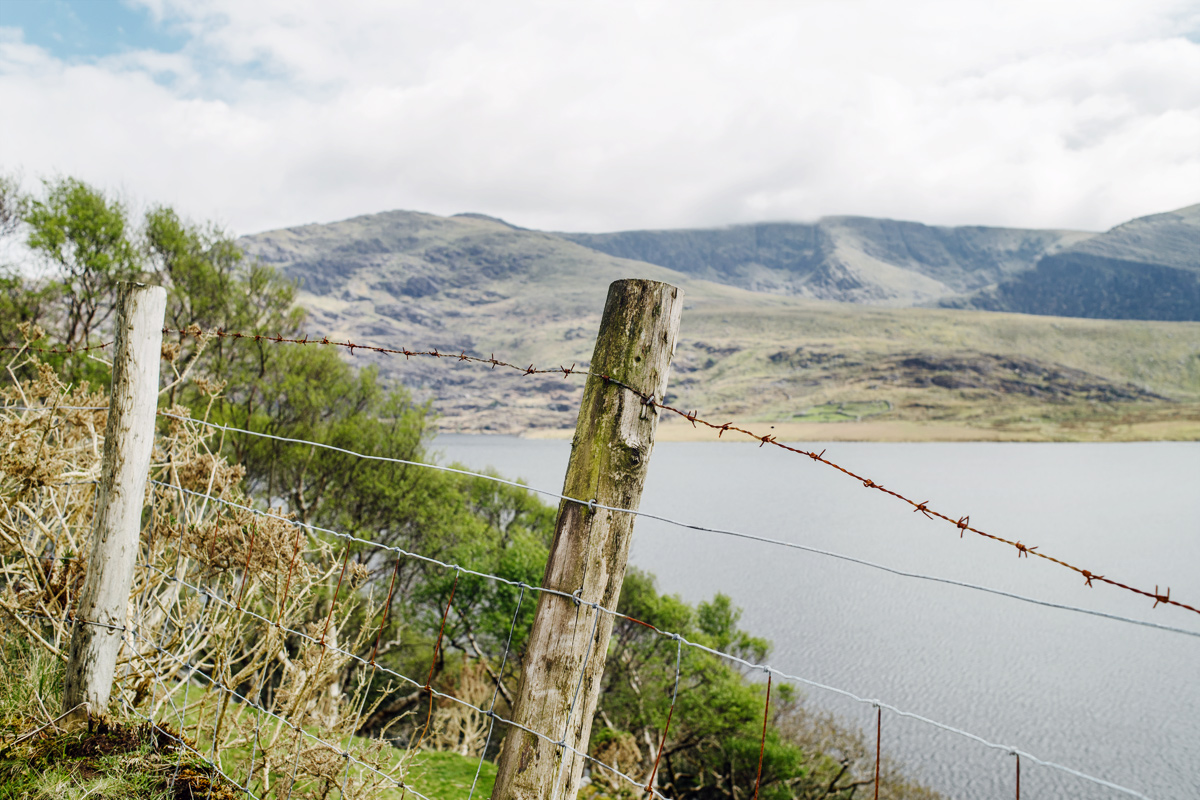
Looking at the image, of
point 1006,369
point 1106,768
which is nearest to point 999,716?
point 1106,768

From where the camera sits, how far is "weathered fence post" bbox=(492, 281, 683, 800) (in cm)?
208

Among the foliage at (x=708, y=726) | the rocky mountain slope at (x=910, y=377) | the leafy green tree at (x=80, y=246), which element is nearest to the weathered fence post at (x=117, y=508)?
the foliage at (x=708, y=726)

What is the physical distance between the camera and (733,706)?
19594 mm

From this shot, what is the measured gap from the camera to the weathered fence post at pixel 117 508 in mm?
2887

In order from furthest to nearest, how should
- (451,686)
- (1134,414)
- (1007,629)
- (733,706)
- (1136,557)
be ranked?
(1134,414) < (1136,557) < (1007,629) < (451,686) < (733,706)

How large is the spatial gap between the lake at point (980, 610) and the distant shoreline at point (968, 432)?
37.5m

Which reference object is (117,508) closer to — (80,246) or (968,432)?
(80,246)

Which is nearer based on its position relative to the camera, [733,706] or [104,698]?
[104,698]

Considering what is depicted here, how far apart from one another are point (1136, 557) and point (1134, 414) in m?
98.0

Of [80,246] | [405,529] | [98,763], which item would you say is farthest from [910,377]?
[98,763]

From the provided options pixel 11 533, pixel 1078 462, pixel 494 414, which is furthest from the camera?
pixel 494 414

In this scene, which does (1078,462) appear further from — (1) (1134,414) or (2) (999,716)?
(2) (999,716)

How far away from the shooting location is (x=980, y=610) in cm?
3538

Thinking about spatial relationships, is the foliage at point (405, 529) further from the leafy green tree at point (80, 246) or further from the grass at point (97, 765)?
the grass at point (97, 765)
